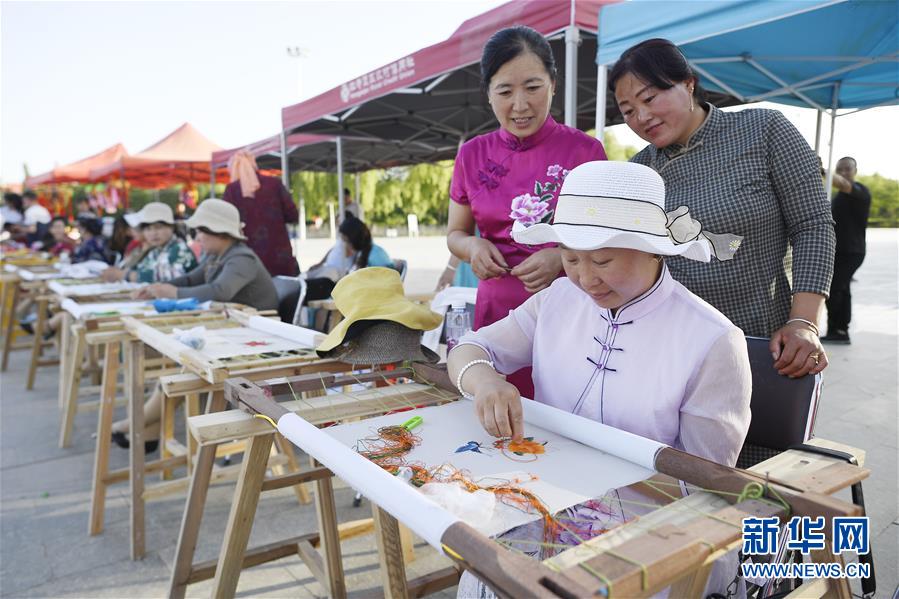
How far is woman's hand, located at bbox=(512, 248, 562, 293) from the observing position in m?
1.49

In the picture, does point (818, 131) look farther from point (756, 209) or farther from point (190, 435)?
point (190, 435)

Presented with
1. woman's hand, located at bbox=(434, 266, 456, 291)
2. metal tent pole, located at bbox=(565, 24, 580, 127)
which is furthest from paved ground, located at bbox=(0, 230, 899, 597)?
metal tent pole, located at bbox=(565, 24, 580, 127)

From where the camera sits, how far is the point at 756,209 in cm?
148

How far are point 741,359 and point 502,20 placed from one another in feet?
10.4

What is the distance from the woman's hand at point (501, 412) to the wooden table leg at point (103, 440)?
2.15 metres

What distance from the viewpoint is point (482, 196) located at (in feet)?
5.66

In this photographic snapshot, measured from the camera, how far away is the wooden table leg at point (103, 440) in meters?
2.62

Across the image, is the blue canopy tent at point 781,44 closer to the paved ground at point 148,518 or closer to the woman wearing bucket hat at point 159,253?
the paved ground at point 148,518

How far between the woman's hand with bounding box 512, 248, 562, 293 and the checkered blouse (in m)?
0.36

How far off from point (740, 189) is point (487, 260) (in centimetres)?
65

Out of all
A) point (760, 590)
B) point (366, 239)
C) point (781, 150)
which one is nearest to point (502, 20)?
point (366, 239)

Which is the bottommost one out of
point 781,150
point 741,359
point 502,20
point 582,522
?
point 582,522

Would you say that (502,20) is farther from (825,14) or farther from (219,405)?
(219,405)

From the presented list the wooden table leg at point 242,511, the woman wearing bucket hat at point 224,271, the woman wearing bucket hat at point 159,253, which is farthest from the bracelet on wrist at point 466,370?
the woman wearing bucket hat at point 159,253
